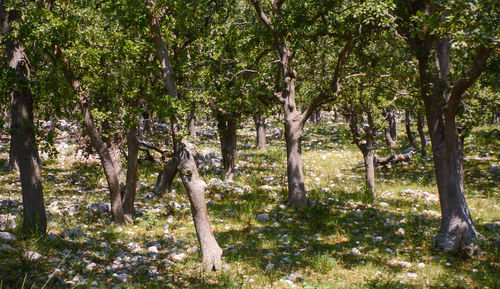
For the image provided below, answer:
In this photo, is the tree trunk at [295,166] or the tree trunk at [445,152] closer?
the tree trunk at [445,152]

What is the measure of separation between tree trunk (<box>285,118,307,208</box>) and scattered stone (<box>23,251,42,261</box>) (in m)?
9.55

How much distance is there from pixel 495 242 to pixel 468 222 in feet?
4.72

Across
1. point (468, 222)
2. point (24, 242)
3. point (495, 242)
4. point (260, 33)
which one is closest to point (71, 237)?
point (24, 242)

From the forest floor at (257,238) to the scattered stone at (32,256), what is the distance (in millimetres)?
22

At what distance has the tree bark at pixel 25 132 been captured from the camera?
28.7ft

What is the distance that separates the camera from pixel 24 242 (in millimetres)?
8531

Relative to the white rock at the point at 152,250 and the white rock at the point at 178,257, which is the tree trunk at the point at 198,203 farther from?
the white rock at the point at 152,250

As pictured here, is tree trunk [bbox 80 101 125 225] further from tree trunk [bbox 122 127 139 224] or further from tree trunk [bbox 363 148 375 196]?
tree trunk [bbox 363 148 375 196]

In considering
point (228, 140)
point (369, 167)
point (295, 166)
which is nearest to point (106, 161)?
point (295, 166)

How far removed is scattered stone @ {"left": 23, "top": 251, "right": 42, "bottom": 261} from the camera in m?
7.41

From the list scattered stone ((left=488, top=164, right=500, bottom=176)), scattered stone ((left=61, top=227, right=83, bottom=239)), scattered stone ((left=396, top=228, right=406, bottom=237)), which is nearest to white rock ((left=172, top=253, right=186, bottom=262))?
scattered stone ((left=61, top=227, right=83, bottom=239))

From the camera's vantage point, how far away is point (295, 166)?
14.6m

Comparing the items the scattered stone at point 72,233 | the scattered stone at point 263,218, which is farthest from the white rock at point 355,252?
the scattered stone at point 72,233

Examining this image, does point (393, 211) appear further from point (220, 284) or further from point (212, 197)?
point (220, 284)
